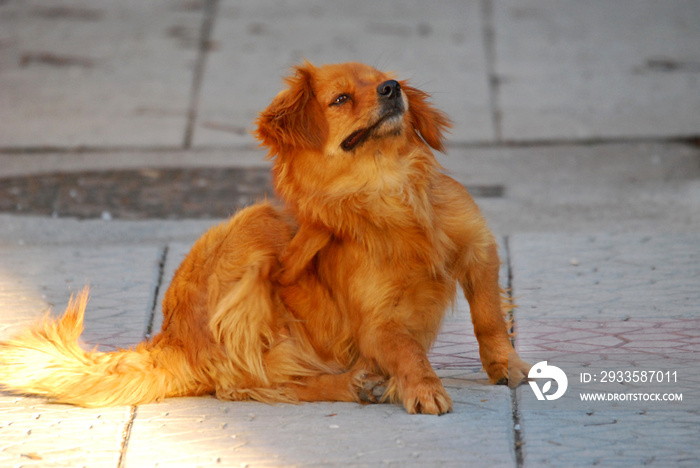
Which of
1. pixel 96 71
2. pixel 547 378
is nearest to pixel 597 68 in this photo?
pixel 96 71

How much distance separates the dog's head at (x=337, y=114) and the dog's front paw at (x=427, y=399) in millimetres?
960

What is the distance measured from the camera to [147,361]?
370 cm

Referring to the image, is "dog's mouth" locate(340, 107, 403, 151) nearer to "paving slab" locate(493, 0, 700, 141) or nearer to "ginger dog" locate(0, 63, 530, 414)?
"ginger dog" locate(0, 63, 530, 414)

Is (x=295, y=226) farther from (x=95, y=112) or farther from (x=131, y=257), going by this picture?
(x=95, y=112)

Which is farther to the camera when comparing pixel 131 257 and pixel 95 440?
pixel 131 257

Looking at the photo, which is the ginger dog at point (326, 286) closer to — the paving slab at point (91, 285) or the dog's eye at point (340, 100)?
the dog's eye at point (340, 100)

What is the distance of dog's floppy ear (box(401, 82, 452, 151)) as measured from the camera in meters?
3.82

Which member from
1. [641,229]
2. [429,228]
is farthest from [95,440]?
[641,229]

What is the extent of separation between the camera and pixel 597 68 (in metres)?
7.59

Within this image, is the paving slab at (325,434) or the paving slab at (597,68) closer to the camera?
the paving slab at (325,434)

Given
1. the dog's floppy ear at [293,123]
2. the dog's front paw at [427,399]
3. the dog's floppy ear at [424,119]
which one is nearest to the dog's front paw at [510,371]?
the dog's front paw at [427,399]

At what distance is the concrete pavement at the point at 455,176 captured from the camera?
321 centimetres

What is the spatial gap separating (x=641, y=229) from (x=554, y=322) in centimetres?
144

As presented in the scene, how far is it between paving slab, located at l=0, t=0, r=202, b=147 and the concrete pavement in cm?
2
